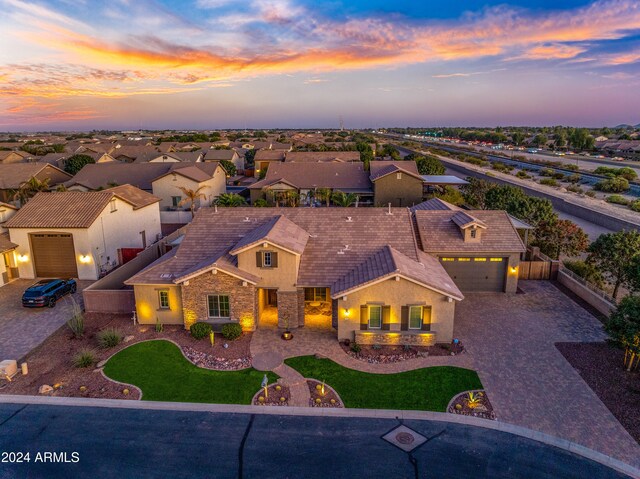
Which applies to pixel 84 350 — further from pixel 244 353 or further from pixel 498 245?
pixel 498 245

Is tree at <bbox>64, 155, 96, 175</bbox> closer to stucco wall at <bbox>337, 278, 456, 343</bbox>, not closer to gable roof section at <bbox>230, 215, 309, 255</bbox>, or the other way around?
gable roof section at <bbox>230, 215, 309, 255</bbox>

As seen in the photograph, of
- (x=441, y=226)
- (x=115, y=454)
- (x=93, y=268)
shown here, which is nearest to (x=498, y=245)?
(x=441, y=226)

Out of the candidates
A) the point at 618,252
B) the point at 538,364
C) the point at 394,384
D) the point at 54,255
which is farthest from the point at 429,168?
the point at 394,384

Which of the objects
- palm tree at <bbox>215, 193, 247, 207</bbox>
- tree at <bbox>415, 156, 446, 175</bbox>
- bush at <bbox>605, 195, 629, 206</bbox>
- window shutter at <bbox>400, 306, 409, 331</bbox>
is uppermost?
tree at <bbox>415, 156, 446, 175</bbox>

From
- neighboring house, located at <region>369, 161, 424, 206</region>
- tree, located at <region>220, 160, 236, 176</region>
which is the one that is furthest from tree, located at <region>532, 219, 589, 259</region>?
tree, located at <region>220, 160, 236, 176</region>

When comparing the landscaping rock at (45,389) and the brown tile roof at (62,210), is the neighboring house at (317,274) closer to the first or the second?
the landscaping rock at (45,389)

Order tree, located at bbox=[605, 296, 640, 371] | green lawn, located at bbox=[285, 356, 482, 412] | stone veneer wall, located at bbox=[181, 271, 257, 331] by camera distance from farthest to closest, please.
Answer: stone veneer wall, located at bbox=[181, 271, 257, 331] → tree, located at bbox=[605, 296, 640, 371] → green lawn, located at bbox=[285, 356, 482, 412]
